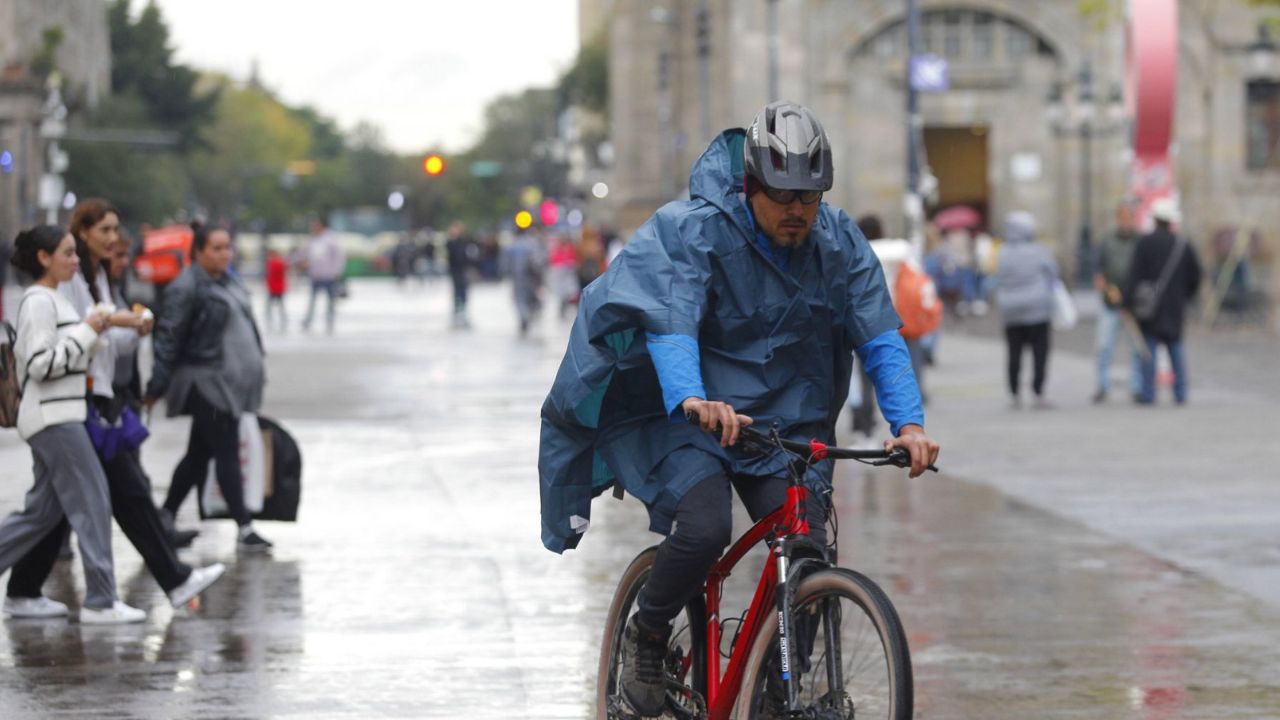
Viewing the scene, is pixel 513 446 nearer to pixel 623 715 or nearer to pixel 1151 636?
pixel 1151 636

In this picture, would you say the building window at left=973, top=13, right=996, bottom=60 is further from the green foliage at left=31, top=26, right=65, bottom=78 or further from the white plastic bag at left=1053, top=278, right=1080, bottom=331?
the white plastic bag at left=1053, top=278, right=1080, bottom=331

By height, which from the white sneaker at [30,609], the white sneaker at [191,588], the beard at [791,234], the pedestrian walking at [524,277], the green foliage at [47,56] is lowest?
the pedestrian walking at [524,277]

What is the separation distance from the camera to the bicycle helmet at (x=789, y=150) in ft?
16.9

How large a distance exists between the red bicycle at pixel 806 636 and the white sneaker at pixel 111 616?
3560 mm

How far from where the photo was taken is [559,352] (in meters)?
28.6

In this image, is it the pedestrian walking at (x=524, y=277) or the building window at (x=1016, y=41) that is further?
the building window at (x=1016, y=41)

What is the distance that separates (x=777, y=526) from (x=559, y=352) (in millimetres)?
23381

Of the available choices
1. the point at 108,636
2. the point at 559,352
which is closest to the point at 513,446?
the point at 108,636

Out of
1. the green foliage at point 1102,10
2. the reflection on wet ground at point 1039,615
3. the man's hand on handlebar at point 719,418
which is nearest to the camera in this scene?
the man's hand on handlebar at point 719,418

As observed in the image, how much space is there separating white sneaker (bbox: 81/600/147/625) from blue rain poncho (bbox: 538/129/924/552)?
3.34 m

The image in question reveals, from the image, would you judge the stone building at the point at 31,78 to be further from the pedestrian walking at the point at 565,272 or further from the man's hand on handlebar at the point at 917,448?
the man's hand on handlebar at the point at 917,448

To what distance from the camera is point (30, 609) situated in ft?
28.1

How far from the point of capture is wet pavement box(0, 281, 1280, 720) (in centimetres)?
709

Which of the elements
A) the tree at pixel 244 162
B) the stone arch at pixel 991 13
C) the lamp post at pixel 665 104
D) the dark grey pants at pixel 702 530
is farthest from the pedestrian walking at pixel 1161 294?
the tree at pixel 244 162
